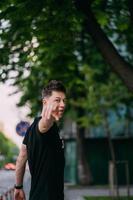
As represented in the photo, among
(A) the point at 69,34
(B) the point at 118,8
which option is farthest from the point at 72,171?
(A) the point at 69,34

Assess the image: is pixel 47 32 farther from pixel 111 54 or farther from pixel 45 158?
pixel 45 158

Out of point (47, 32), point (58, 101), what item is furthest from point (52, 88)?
point (47, 32)

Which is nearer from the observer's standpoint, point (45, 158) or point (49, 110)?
point (49, 110)

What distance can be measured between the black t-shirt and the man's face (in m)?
0.26

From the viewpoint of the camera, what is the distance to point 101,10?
1627 cm

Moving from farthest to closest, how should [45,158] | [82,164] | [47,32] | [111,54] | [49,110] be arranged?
[82,164], [111,54], [47,32], [45,158], [49,110]

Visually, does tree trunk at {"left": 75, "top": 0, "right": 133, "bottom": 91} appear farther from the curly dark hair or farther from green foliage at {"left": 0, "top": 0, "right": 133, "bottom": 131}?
the curly dark hair

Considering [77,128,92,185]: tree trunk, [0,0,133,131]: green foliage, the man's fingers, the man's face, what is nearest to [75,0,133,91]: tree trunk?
[0,0,133,131]: green foliage

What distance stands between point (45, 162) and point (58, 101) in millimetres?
519

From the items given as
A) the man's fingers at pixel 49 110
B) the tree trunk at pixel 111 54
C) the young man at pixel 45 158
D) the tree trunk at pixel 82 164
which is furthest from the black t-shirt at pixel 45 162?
the tree trunk at pixel 82 164

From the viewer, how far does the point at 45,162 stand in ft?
17.0

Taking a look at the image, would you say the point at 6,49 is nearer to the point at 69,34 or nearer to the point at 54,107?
the point at 69,34

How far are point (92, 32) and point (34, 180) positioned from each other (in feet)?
36.1

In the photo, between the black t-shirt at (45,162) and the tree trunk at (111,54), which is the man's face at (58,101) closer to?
the black t-shirt at (45,162)
